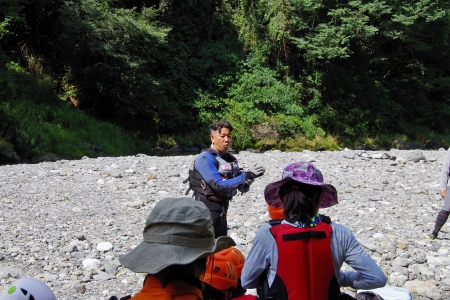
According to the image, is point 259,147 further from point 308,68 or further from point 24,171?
point 24,171

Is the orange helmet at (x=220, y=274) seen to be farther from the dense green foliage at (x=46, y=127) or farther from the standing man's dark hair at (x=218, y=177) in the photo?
the dense green foliage at (x=46, y=127)

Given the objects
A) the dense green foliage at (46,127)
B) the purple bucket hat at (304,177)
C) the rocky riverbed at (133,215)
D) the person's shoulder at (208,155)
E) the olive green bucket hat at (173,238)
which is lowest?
the dense green foliage at (46,127)

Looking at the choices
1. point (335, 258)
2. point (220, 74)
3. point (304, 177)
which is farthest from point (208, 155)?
point (220, 74)

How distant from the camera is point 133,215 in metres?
8.02

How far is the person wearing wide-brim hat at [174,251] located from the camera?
1.88 metres

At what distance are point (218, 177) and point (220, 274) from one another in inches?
49.0

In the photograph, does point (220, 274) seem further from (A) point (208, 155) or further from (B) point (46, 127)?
(B) point (46, 127)

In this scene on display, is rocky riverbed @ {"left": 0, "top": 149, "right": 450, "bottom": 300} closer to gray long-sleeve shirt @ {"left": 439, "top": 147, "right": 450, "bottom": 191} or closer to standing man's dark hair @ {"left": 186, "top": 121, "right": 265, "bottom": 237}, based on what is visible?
gray long-sleeve shirt @ {"left": 439, "top": 147, "right": 450, "bottom": 191}

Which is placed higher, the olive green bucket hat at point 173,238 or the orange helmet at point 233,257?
the olive green bucket hat at point 173,238

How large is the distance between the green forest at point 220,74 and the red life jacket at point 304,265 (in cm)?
1616

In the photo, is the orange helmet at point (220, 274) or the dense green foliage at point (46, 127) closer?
the orange helmet at point (220, 274)

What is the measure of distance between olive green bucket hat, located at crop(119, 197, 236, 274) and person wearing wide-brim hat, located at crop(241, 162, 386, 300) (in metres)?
0.40

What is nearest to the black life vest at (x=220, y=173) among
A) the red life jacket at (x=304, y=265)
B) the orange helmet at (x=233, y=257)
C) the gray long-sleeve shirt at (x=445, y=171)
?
the orange helmet at (x=233, y=257)

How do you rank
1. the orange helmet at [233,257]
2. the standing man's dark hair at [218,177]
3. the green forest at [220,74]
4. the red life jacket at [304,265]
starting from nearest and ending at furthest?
the red life jacket at [304,265], the orange helmet at [233,257], the standing man's dark hair at [218,177], the green forest at [220,74]
